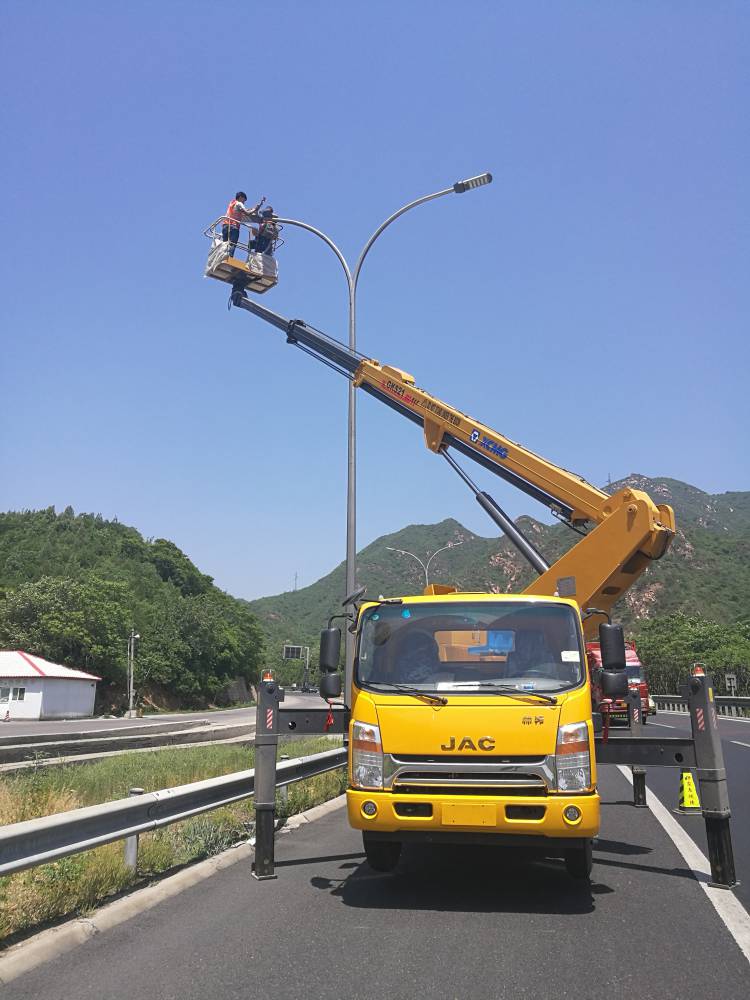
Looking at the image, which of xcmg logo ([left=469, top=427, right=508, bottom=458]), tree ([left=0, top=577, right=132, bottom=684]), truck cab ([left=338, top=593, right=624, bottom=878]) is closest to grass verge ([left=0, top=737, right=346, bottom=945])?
truck cab ([left=338, top=593, right=624, bottom=878])

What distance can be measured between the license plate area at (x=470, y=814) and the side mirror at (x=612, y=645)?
1549mm

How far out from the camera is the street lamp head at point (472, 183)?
53.3 feet

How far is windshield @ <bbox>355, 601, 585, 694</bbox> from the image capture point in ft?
20.9

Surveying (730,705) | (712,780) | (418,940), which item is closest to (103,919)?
(418,940)

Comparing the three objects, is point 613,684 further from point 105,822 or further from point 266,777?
point 105,822

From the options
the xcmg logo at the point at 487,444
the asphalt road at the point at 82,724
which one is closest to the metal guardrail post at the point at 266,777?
the xcmg logo at the point at 487,444

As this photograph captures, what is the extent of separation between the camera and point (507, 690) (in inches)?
242

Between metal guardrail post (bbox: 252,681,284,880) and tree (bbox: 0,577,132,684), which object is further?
tree (bbox: 0,577,132,684)

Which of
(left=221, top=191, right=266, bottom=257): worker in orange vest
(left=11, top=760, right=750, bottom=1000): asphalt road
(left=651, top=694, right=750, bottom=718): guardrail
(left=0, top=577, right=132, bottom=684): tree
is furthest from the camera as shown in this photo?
(left=0, top=577, right=132, bottom=684): tree

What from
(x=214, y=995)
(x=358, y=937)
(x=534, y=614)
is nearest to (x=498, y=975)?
(x=358, y=937)

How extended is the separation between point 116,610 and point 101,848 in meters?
74.6

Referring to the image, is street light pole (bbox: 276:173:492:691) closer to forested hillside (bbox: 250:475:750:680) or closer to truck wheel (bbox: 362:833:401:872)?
truck wheel (bbox: 362:833:401:872)

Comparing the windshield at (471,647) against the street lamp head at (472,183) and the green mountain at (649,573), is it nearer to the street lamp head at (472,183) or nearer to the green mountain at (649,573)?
the street lamp head at (472,183)

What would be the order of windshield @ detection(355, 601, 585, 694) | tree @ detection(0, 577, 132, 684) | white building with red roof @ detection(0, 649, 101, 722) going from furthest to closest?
tree @ detection(0, 577, 132, 684), white building with red roof @ detection(0, 649, 101, 722), windshield @ detection(355, 601, 585, 694)
